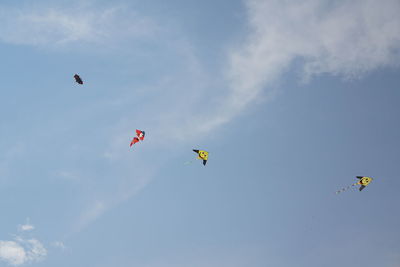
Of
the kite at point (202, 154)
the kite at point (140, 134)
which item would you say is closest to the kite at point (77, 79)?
the kite at point (140, 134)

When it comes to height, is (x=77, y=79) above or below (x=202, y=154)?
above

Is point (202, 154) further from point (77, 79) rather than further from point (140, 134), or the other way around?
point (77, 79)

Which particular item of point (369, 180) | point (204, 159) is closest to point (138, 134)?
point (204, 159)

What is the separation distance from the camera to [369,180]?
90.9m

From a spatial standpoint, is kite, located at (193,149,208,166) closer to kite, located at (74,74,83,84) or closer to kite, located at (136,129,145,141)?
kite, located at (136,129,145,141)

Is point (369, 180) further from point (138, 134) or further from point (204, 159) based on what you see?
point (138, 134)

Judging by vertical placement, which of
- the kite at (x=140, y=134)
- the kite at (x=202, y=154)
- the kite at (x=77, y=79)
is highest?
the kite at (x=77, y=79)

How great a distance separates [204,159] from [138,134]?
63.3 feet

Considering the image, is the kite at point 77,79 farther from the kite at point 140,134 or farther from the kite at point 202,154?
the kite at point 202,154

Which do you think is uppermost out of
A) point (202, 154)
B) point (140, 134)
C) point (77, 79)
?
point (77, 79)

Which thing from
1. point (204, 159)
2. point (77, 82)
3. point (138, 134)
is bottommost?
point (204, 159)

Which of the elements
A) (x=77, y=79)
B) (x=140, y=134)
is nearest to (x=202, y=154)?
(x=140, y=134)

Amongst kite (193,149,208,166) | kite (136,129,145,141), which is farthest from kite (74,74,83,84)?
kite (193,149,208,166)

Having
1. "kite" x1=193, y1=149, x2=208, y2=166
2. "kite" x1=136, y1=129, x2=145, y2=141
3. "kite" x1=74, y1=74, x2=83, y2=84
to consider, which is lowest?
"kite" x1=193, y1=149, x2=208, y2=166
